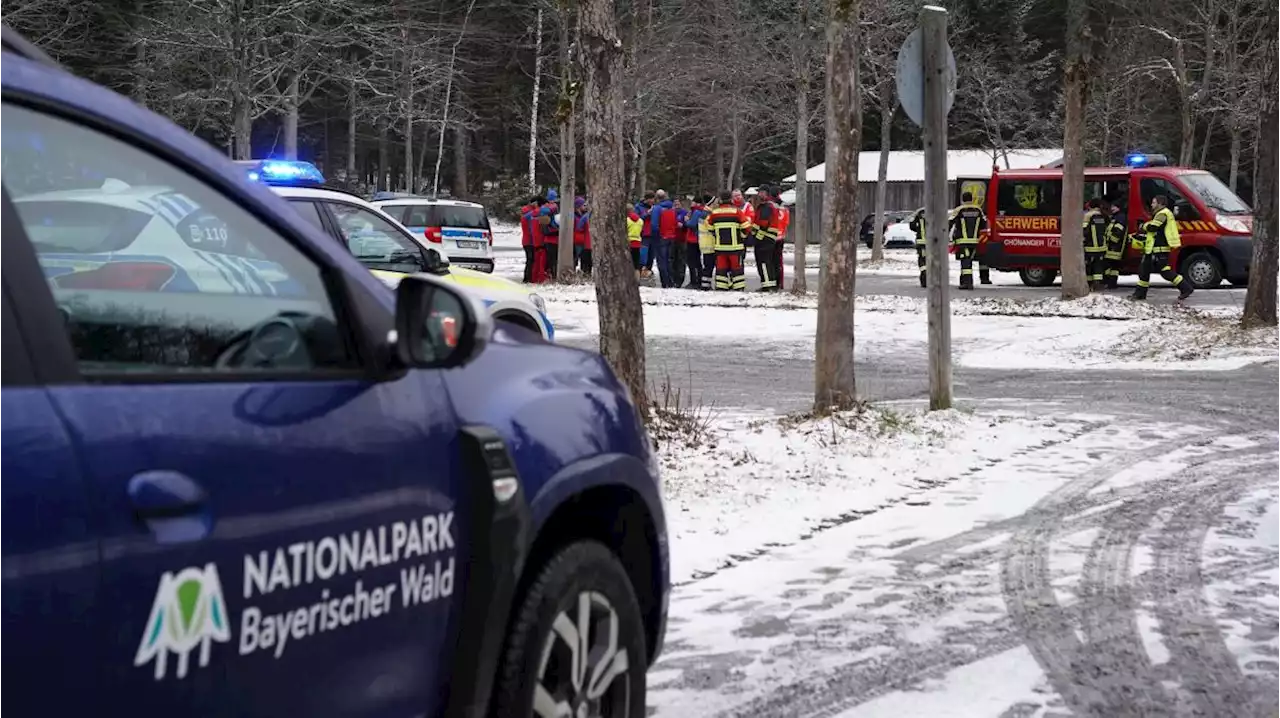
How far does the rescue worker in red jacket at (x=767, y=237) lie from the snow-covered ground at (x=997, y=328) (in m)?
1.36

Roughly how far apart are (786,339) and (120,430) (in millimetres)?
17003

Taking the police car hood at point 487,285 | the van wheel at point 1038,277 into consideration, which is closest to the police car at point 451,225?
the van wheel at point 1038,277

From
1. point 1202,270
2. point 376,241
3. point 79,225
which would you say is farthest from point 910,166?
point 79,225

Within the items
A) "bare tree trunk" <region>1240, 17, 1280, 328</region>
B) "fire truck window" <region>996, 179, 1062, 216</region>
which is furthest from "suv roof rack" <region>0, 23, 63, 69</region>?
"fire truck window" <region>996, 179, 1062, 216</region>

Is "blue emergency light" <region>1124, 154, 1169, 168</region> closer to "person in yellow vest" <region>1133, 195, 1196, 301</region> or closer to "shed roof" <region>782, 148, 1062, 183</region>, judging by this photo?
"person in yellow vest" <region>1133, 195, 1196, 301</region>

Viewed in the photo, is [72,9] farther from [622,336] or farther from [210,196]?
[210,196]

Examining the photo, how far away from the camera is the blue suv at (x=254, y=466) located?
2301 millimetres

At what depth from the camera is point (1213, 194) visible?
89.0ft

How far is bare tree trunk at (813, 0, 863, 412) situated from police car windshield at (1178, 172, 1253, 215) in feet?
58.7

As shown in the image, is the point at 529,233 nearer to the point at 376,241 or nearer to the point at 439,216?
the point at 439,216

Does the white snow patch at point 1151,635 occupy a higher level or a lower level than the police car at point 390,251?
lower

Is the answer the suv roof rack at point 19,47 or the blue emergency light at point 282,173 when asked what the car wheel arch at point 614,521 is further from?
the blue emergency light at point 282,173

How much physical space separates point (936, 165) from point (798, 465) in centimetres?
276

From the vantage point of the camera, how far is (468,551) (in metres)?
3.25
